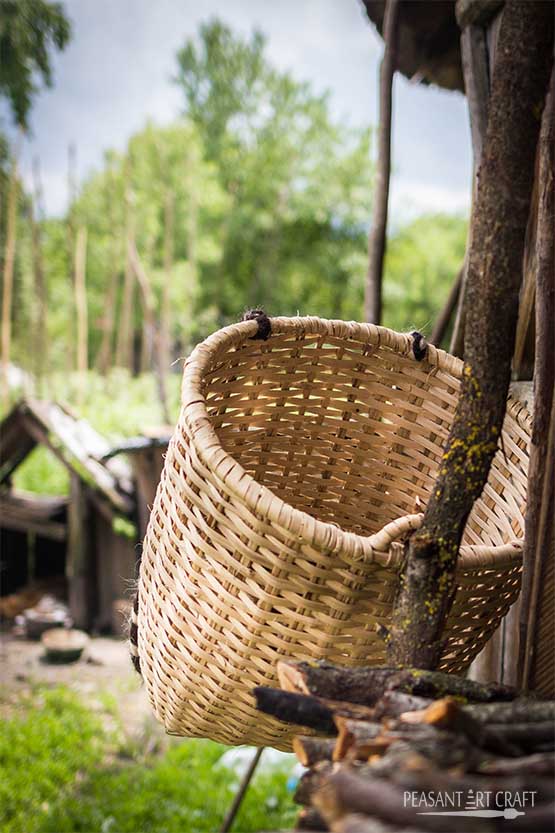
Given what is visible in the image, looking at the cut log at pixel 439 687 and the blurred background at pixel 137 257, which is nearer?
the cut log at pixel 439 687

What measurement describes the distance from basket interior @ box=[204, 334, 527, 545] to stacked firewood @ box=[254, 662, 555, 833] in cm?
42

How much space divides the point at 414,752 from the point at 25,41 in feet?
35.8

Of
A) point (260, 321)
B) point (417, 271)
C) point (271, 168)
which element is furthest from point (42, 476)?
point (417, 271)

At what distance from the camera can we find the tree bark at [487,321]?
0.65 metres

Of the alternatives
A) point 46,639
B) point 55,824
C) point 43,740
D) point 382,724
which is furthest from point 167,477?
point 46,639

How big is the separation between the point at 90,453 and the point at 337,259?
13587 mm

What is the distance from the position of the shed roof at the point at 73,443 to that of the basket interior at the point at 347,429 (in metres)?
3.74

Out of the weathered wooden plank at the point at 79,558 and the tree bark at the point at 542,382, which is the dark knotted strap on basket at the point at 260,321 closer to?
the tree bark at the point at 542,382

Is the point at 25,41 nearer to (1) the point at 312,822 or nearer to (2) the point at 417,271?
(1) the point at 312,822

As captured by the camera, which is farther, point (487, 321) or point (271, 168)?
point (271, 168)

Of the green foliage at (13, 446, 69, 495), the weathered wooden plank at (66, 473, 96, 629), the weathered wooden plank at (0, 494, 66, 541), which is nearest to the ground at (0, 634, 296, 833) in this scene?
the weathered wooden plank at (66, 473, 96, 629)

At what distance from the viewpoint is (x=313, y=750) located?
1.71 ft

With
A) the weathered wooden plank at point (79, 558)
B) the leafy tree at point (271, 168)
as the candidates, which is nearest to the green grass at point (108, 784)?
the weathered wooden plank at point (79, 558)

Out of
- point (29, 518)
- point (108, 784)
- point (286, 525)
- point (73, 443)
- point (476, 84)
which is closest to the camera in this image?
point (286, 525)
